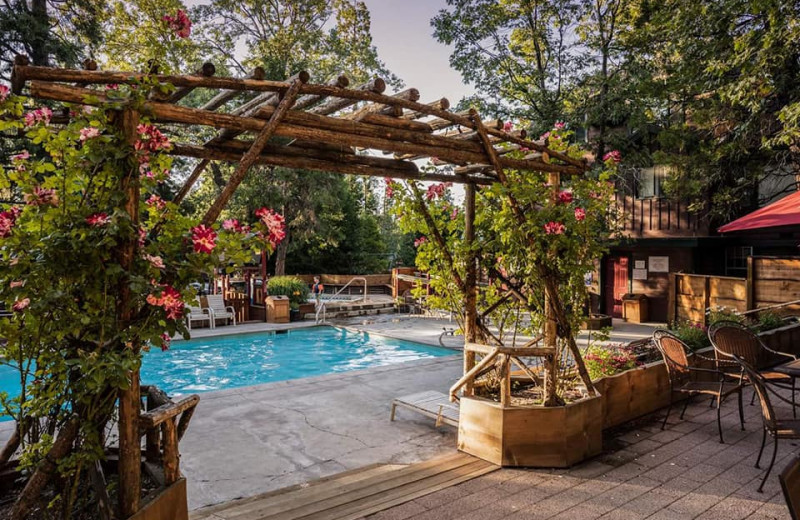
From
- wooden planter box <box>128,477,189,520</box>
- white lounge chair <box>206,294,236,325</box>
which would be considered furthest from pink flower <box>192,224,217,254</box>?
white lounge chair <box>206,294,236,325</box>

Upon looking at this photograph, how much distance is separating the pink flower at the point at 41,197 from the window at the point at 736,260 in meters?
15.1

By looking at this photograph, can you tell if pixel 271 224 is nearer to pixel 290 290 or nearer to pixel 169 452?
pixel 169 452

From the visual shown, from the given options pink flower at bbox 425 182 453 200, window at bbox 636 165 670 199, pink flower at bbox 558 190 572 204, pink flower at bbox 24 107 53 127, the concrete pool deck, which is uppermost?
window at bbox 636 165 670 199

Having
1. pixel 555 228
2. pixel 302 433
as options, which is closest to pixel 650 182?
pixel 555 228

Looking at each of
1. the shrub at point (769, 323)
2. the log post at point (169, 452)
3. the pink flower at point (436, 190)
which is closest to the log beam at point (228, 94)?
the log post at point (169, 452)

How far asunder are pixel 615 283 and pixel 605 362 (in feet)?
36.2

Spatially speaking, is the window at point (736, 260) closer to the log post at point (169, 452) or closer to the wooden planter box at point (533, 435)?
the wooden planter box at point (533, 435)

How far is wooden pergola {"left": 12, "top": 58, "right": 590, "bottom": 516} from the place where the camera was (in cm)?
226

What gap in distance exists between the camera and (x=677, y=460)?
389 centimetres

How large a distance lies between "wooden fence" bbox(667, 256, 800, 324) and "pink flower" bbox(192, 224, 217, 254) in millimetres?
9918

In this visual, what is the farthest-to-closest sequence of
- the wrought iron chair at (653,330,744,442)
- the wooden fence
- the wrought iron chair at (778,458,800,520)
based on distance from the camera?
the wooden fence < the wrought iron chair at (653,330,744,442) < the wrought iron chair at (778,458,800,520)

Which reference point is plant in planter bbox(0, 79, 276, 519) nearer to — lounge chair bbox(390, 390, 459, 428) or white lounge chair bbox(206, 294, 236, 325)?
lounge chair bbox(390, 390, 459, 428)

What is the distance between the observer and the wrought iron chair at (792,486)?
1.44 meters

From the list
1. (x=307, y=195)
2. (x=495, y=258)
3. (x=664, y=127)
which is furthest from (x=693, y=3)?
(x=307, y=195)
